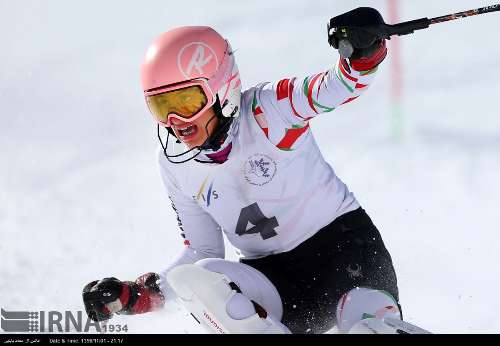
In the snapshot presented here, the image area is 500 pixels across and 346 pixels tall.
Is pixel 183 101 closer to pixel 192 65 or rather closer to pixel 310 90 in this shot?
pixel 192 65

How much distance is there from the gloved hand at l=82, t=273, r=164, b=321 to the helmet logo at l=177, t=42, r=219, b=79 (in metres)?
1.06

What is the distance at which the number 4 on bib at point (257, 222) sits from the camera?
429 cm

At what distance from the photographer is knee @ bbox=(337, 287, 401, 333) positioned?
148 inches

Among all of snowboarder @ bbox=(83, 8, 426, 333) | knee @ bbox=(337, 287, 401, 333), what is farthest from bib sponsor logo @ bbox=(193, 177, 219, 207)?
knee @ bbox=(337, 287, 401, 333)

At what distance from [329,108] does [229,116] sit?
1.62 feet

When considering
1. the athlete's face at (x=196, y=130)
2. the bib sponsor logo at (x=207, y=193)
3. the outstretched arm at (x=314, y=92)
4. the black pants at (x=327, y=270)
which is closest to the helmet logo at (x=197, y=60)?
the athlete's face at (x=196, y=130)

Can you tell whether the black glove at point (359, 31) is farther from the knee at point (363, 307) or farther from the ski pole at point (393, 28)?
the knee at point (363, 307)

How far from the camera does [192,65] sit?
158 inches

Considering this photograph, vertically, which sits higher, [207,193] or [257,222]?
[207,193]

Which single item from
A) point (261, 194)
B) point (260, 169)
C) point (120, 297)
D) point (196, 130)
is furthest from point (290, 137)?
point (120, 297)

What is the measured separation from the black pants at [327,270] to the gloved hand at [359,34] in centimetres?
102

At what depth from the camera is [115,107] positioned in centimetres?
856

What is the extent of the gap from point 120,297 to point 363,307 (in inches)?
45.4

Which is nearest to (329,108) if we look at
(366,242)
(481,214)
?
(366,242)
